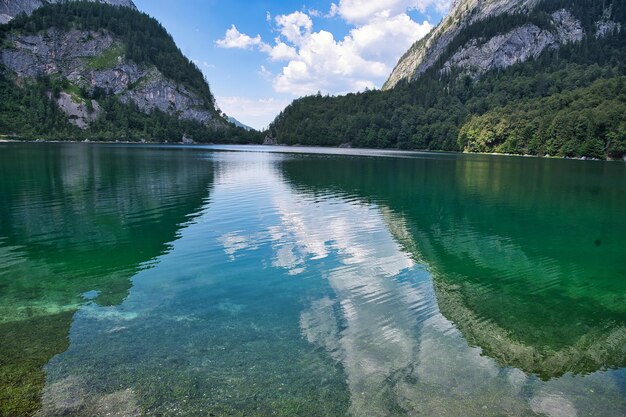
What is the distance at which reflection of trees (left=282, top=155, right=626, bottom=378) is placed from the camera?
13.7 metres

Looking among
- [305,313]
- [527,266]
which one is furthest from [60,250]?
[527,266]

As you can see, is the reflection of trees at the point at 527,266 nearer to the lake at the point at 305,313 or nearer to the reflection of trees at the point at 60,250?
the lake at the point at 305,313

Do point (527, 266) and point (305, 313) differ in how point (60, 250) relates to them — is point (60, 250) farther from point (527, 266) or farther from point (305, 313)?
point (527, 266)

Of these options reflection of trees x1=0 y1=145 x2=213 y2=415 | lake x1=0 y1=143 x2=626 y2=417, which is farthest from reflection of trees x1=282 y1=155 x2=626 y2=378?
reflection of trees x1=0 y1=145 x2=213 y2=415

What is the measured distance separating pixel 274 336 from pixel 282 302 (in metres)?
3.09

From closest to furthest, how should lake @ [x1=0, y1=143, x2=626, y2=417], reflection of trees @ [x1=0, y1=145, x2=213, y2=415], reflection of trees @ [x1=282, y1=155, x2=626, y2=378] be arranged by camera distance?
lake @ [x1=0, y1=143, x2=626, y2=417]
reflection of trees @ [x1=0, y1=145, x2=213, y2=415]
reflection of trees @ [x1=282, y1=155, x2=626, y2=378]

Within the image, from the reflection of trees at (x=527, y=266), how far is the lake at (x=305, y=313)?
4.4 inches

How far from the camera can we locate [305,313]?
15.4m

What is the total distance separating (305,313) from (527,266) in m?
14.7

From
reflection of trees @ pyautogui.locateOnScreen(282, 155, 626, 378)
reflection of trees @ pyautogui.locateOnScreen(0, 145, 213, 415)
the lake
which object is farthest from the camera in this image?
reflection of trees @ pyautogui.locateOnScreen(282, 155, 626, 378)

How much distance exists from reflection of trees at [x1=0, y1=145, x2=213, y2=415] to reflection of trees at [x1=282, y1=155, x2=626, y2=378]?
1397 centimetres

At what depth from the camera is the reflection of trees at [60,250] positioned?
12.0 meters

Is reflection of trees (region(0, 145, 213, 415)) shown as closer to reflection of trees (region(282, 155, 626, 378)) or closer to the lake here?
the lake

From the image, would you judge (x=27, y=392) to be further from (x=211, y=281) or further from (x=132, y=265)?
(x=132, y=265)
